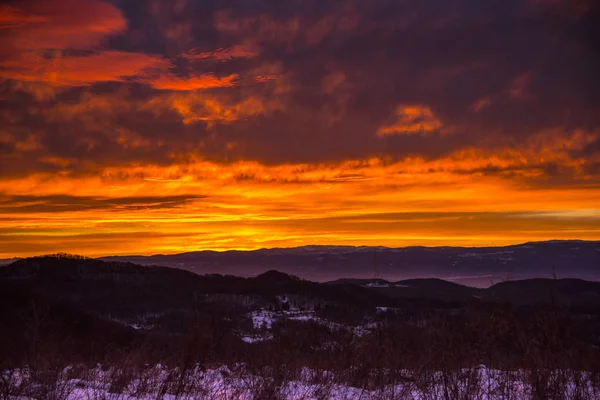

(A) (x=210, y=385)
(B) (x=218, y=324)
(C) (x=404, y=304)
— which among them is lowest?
(C) (x=404, y=304)

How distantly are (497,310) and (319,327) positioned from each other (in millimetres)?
4552

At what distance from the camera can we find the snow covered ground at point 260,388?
29.0 ft

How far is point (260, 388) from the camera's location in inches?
378

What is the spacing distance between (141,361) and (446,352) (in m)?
5.72

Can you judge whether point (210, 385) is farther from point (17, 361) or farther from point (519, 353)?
point (519, 353)

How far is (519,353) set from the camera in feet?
35.4

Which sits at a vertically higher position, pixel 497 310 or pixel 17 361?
pixel 497 310

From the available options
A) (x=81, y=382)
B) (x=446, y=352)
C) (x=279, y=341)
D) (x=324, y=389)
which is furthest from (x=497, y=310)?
(x=81, y=382)

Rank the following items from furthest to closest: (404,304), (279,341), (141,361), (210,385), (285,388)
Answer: (404,304)
(279,341)
(141,361)
(210,385)
(285,388)

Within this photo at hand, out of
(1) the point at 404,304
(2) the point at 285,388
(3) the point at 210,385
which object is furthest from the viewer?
(1) the point at 404,304

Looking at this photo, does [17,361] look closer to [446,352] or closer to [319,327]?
[319,327]

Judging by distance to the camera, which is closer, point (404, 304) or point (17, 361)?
point (17, 361)

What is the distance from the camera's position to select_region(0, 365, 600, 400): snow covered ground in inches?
348

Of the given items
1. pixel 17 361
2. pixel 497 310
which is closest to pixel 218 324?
pixel 17 361
